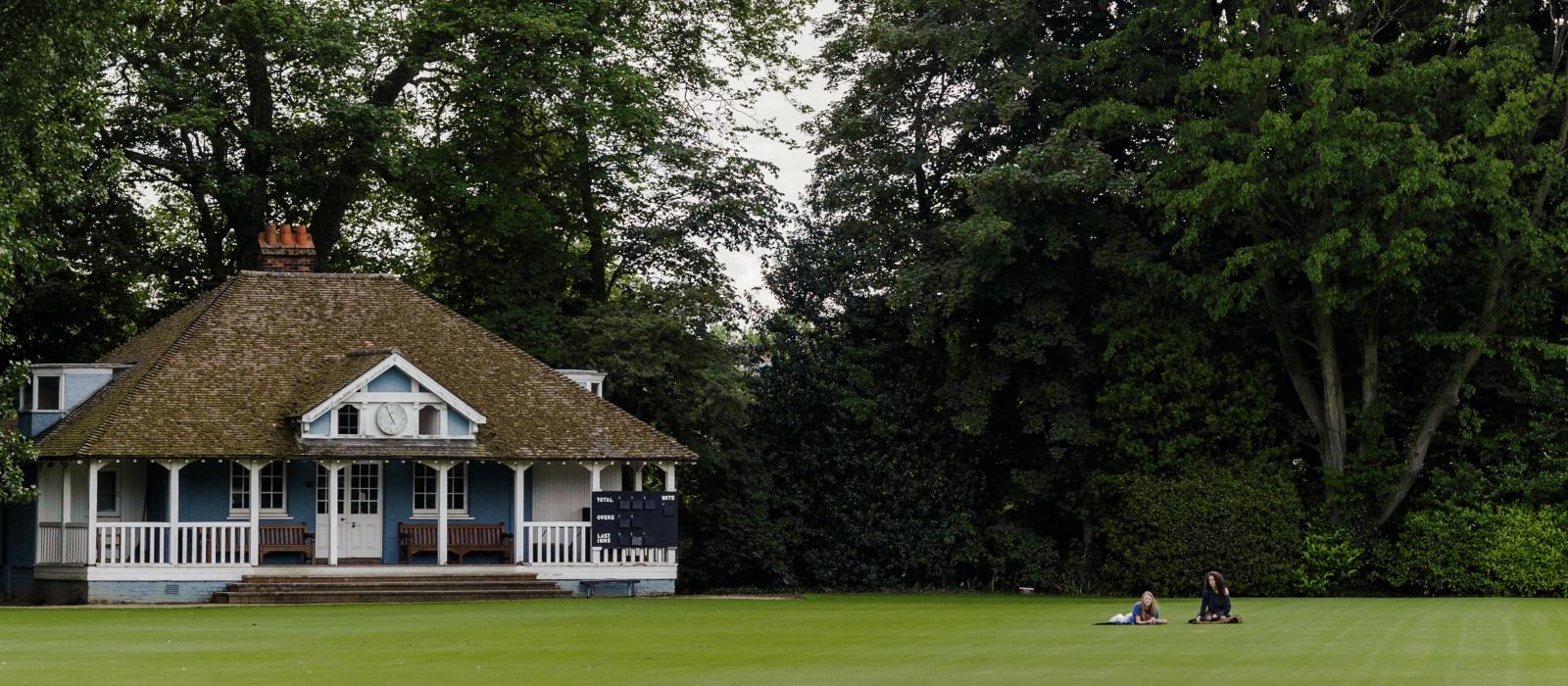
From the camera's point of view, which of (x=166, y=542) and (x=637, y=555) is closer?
(x=166, y=542)

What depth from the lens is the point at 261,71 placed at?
138 ft

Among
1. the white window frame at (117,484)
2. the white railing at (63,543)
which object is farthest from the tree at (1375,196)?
the white railing at (63,543)

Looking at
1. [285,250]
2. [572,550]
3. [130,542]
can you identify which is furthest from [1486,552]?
[130,542]

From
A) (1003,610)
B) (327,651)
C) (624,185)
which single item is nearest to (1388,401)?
(1003,610)

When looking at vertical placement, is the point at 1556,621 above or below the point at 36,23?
below

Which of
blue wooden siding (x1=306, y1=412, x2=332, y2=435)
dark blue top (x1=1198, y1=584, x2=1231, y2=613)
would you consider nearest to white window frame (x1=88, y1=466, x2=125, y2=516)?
blue wooden siding (x1=306, y1=412, x2=332, y2=435)

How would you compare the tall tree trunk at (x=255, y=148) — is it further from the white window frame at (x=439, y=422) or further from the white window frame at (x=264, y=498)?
the white window frame at (x=439, y=422)

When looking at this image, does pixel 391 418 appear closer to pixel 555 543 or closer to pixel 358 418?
pixel 358 418

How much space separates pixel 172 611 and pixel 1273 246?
21.0m

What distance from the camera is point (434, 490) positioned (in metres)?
37.5

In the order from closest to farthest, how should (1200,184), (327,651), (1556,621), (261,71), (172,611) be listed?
1. (327,651)
2. (1556,621)
3. (172,611)
4. (1200,184)
5. (261,71)

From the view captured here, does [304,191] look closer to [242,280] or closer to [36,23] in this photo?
[242,280]

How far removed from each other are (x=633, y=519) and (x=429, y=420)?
4.22 meters

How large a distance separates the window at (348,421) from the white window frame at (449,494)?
1.95 m
